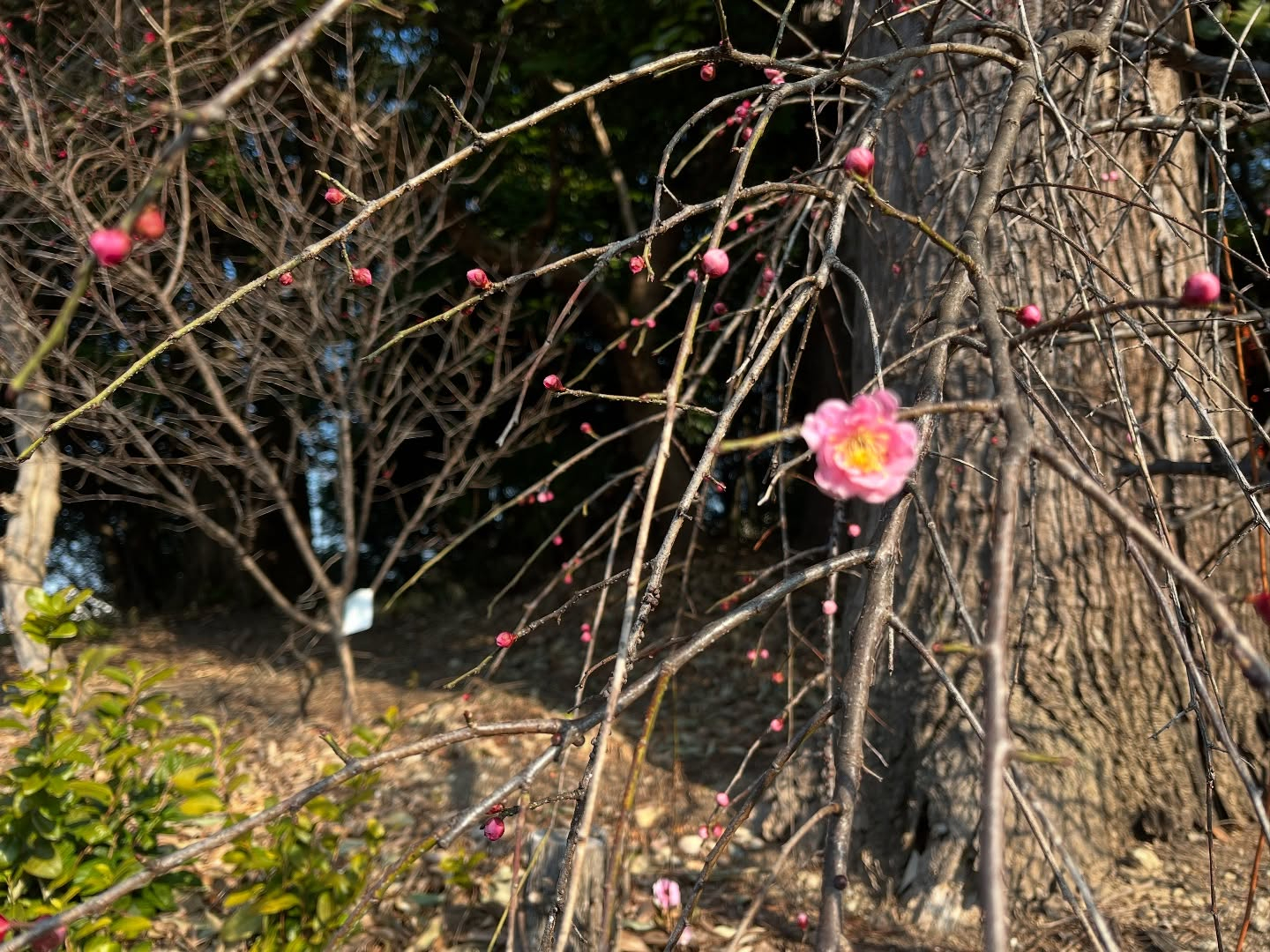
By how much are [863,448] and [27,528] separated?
4038mm

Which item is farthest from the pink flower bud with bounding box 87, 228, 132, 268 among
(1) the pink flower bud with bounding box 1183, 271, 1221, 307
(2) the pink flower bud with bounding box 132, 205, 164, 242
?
(1) the pink flower bud with bounding box 1183, 271, 1221, 307

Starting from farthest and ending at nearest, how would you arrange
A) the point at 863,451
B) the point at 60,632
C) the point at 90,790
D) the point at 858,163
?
the point at 60,632, the point at 90,790, the point at 858,163, the point at 863,451

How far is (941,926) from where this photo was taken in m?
2.12

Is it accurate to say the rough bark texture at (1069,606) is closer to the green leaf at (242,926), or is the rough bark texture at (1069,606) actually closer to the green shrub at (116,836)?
the green shrub at (116,836)

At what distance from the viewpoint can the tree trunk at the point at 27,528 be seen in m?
3.54

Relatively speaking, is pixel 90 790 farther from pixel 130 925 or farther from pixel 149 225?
pixel 149 225

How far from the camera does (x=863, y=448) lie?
2.43 feet

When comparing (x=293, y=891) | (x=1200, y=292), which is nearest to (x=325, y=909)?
(x=293, y=891)

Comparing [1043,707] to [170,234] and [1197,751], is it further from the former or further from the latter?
[170,234]

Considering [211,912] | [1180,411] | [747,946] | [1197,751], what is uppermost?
[1180,411]

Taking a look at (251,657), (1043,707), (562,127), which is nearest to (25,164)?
(562,127)

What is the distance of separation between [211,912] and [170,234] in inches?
105

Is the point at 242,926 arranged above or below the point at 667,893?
below

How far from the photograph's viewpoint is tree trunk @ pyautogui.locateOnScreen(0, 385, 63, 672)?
3.54 m
